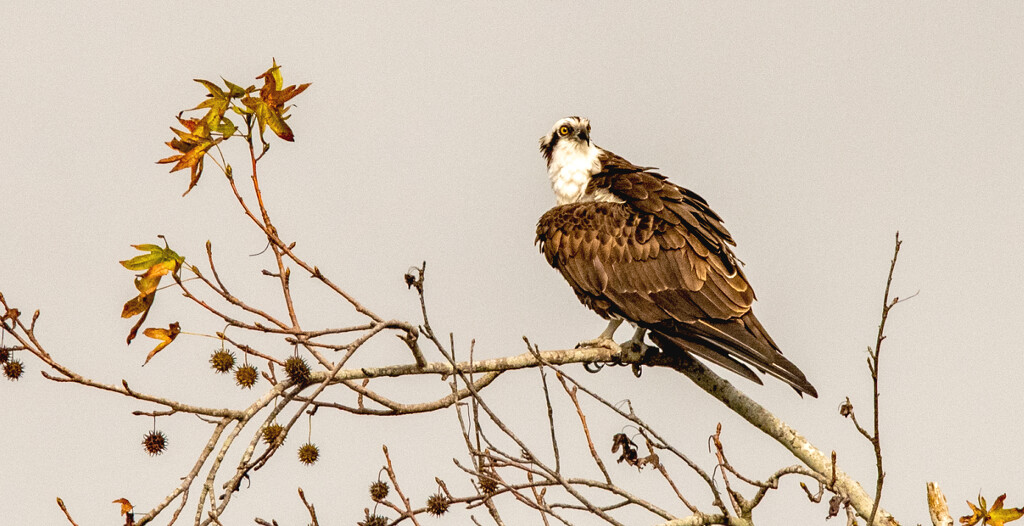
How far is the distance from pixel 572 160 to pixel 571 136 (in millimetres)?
217

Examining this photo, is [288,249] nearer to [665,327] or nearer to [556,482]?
[556,482]

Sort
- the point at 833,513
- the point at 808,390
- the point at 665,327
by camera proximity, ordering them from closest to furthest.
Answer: the point at 833,513, the point at 808,390, the point at 665,327

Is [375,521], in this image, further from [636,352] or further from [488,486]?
[636,352]

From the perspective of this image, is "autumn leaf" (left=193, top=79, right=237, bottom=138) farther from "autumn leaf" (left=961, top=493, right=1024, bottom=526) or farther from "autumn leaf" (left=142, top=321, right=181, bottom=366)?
"autumn leaf" (left=961, top=493, right=1024, bottom=526)

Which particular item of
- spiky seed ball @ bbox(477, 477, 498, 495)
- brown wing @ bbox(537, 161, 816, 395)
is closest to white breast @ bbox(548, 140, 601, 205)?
brown wing @ bbox(537, 161, 816, 395)

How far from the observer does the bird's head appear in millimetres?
9211

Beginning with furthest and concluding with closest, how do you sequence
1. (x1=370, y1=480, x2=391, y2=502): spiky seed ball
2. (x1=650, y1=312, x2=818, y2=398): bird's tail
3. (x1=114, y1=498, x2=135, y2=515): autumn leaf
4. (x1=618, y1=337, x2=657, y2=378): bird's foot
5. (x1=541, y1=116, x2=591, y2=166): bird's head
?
1. (x1=541, y1=116, x2=591, y2=166): bird's head
2. (x1=618, y1=337, x2=657, y2=378): bird's foot
3. (x1=650, y1=312, x2=818, y2=398): bird's tail
4. (x1=370, y1=480, x2=391, y2=502): spiky seed ball
5. (x1=114, y1=498, x2=135, y2=515): autumn leaf

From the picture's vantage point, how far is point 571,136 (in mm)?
9250

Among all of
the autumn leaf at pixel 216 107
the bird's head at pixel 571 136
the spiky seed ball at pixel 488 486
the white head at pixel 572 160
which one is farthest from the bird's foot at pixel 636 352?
the autumn leaf at pixel 216 107

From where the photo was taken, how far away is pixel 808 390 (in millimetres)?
6871

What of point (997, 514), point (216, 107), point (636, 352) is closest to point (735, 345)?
point (636, 352)

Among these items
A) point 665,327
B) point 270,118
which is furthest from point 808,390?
point 270,118

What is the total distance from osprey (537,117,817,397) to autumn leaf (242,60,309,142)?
322 centimetres

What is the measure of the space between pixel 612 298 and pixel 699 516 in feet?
9.10
